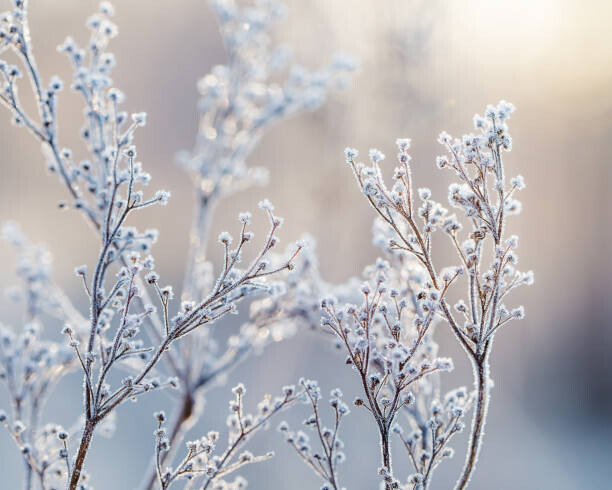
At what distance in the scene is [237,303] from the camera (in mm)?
669

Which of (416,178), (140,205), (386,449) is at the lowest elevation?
(386,449)

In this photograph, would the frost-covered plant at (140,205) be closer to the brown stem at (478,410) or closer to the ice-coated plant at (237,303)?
the ice-coated plant at (237,303)

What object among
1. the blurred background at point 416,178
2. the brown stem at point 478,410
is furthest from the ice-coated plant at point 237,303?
the blurred background at point 416,178

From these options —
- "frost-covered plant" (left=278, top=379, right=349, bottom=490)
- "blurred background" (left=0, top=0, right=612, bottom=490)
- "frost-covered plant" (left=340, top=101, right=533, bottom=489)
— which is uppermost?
"blurred background" (left=0, top=0, right=612, bottom=490)

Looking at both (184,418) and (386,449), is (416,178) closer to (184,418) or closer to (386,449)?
(184,418)

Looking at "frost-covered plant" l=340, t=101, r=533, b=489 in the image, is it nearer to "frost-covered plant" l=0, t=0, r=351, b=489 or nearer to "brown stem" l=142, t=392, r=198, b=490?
"frost-covered plant" l=0, t=0, r=351, b=489

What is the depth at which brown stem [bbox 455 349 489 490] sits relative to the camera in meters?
0.53

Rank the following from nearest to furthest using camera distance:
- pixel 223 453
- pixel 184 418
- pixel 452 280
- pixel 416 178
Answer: pixel 452 280 < pixel 223 453 < pixel 184 418 < pixel 416 178

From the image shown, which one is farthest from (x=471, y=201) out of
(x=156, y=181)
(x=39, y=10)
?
(x=39, y=10)

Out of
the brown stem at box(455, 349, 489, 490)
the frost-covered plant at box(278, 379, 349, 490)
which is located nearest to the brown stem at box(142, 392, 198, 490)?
the frost-covered plant at box(278, 379, 349, 490)

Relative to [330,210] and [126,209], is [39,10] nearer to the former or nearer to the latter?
[330,210]

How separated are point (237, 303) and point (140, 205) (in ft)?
0.55

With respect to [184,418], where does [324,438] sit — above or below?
below

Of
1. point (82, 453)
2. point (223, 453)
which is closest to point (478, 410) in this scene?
point (223, 453)
